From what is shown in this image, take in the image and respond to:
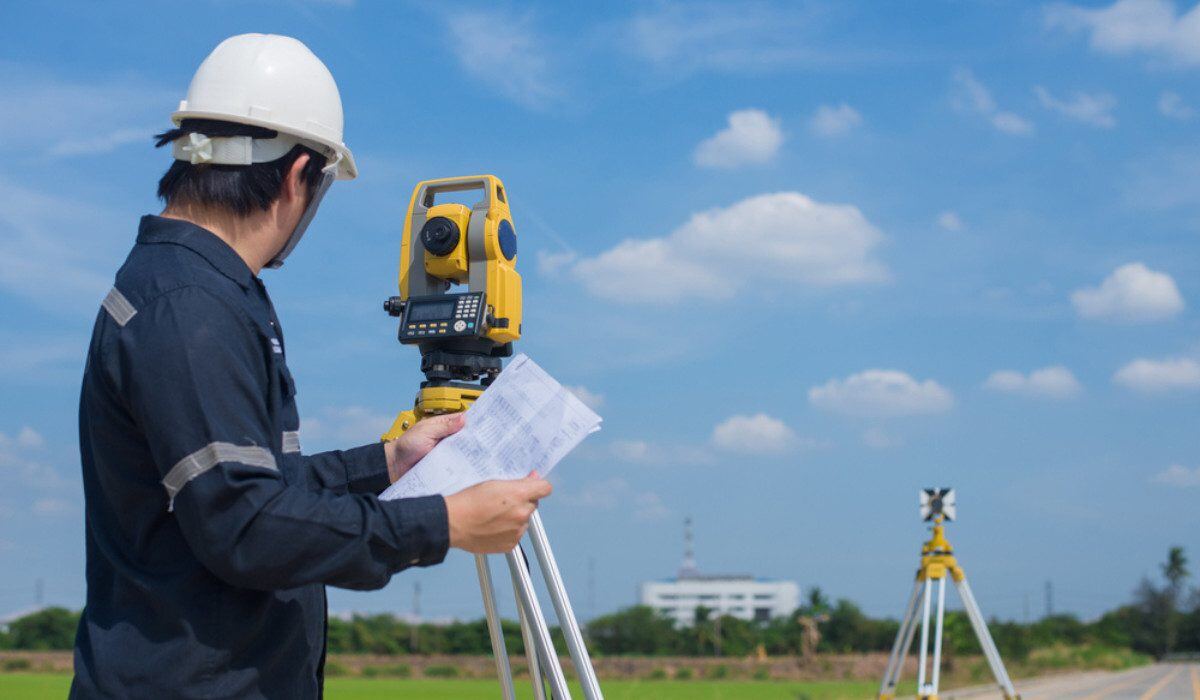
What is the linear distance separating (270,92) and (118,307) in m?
0.48

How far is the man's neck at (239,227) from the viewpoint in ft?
5.27

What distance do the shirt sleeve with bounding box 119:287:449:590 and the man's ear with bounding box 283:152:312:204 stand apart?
285 mm

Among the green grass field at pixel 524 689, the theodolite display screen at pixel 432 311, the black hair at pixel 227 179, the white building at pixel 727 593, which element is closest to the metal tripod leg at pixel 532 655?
the theodolite display screen at pixel 432 311

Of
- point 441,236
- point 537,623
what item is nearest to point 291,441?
point 537,623

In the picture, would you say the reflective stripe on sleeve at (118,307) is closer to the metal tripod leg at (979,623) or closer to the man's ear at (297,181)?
the man's ear at (297,181)

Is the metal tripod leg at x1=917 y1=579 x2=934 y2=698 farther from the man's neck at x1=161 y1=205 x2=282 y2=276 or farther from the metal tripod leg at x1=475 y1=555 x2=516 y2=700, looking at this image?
the man's neck at x1=161 y1=205 x2=282 y2=276

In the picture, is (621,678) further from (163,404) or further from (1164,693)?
(163,404)

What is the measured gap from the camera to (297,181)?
5.42 ft

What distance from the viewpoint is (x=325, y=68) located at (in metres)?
1.88

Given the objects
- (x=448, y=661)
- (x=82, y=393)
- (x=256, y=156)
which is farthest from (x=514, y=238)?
(x=448, y=661)

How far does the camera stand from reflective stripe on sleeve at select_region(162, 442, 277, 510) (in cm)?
133

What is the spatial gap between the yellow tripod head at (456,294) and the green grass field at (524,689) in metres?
8.88

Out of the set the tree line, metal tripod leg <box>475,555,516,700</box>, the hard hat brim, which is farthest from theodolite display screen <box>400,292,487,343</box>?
the tree line

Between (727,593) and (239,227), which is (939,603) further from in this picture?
(727,593)
